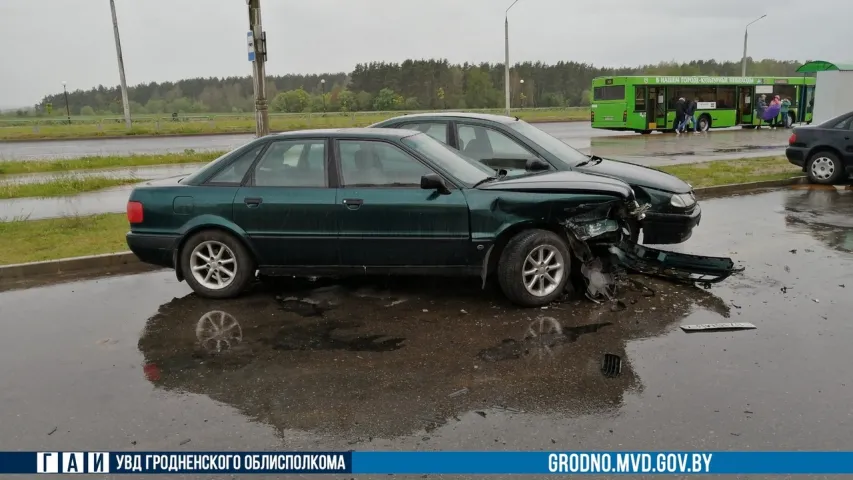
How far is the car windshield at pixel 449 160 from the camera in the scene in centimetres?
625

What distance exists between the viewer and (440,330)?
18.2ft

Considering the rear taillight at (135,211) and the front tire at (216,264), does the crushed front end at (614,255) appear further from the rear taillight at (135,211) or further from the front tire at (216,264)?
the rear taillight at (135,211)

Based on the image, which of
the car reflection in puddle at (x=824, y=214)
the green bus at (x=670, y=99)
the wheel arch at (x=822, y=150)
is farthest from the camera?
the green bus at (x=670, y=99)

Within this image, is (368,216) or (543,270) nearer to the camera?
(543,270)

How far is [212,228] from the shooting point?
6414mm

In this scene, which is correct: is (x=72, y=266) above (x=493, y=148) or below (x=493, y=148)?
below

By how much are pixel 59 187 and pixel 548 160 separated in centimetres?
1071

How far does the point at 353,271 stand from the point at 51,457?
3051 mm

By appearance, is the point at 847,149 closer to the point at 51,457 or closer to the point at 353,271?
the point at 353,271

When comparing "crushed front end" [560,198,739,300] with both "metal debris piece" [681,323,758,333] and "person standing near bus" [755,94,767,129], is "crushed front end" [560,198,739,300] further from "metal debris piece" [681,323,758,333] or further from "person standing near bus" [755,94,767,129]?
"person standing near bus" [755,94,767,129]

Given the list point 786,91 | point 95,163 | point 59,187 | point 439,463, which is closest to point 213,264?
point 439,463

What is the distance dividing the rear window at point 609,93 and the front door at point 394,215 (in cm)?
2752

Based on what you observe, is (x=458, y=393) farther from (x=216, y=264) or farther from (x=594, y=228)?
(x=216, y=264)

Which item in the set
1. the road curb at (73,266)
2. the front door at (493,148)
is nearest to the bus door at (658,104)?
the front door at (493,148)
